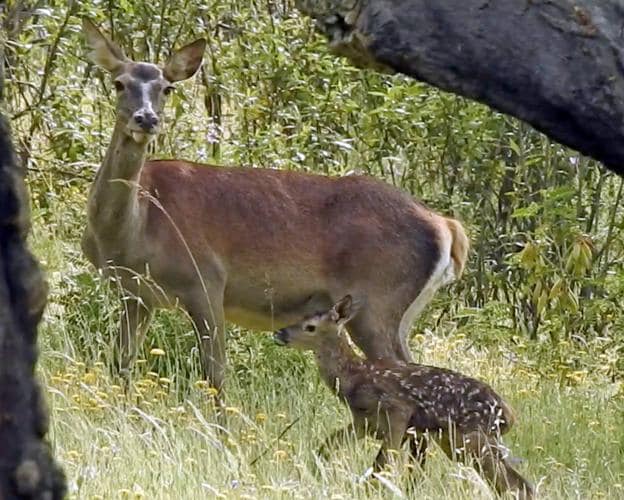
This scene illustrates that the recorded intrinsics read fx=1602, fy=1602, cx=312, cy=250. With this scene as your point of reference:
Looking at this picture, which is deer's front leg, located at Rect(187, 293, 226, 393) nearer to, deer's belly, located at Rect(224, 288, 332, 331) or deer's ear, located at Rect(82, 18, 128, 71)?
deer's belly, located at Rect(224, 288, 332, 331)

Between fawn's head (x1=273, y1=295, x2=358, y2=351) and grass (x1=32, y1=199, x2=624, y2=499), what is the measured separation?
284 millimetres

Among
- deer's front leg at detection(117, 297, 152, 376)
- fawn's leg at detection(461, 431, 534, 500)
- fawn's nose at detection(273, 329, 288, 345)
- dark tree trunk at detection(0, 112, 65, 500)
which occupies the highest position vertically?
dark tree trunk at detection(0, 112, 65, 500)

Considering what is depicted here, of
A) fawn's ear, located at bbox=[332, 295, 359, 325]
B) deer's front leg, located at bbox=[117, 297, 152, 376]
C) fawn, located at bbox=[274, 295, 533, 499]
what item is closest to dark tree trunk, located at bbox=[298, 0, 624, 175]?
fawn, located at bbox=[274, 295, 533, 499]

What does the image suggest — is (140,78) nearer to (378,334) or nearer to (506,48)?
(378,334)

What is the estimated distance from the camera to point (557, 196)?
7.73m

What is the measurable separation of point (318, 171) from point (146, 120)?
2456 mm

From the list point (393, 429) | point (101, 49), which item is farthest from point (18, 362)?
point (101, 49)

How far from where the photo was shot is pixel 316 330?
728 centimetres

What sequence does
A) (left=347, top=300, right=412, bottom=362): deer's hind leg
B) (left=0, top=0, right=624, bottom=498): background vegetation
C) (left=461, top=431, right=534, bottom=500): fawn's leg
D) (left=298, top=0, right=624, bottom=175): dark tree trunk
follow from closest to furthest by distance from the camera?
1. (left=298, top=0, right=624, bottom=175): dark tree trunk
2. (left=461, top=431, right=534, bottom=500): fawn's leg
3. (left=0, top=0, right=624, bottom=498): background vegetation
4. (left=347, top=300, right=412, bottom=362): deer's hind leg

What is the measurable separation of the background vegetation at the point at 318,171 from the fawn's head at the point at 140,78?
0.52 metres

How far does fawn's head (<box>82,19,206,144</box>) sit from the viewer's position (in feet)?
26.1

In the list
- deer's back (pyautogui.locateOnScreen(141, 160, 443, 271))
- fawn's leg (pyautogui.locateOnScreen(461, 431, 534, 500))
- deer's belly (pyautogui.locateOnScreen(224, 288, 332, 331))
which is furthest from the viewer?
deer's back (pyautogui.locateOnScreen(141, 160, 443, 271))

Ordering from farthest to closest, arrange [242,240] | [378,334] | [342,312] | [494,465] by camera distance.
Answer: [242,240], [378,334], [342,312], [494,465]

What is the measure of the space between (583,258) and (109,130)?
3646 mm
